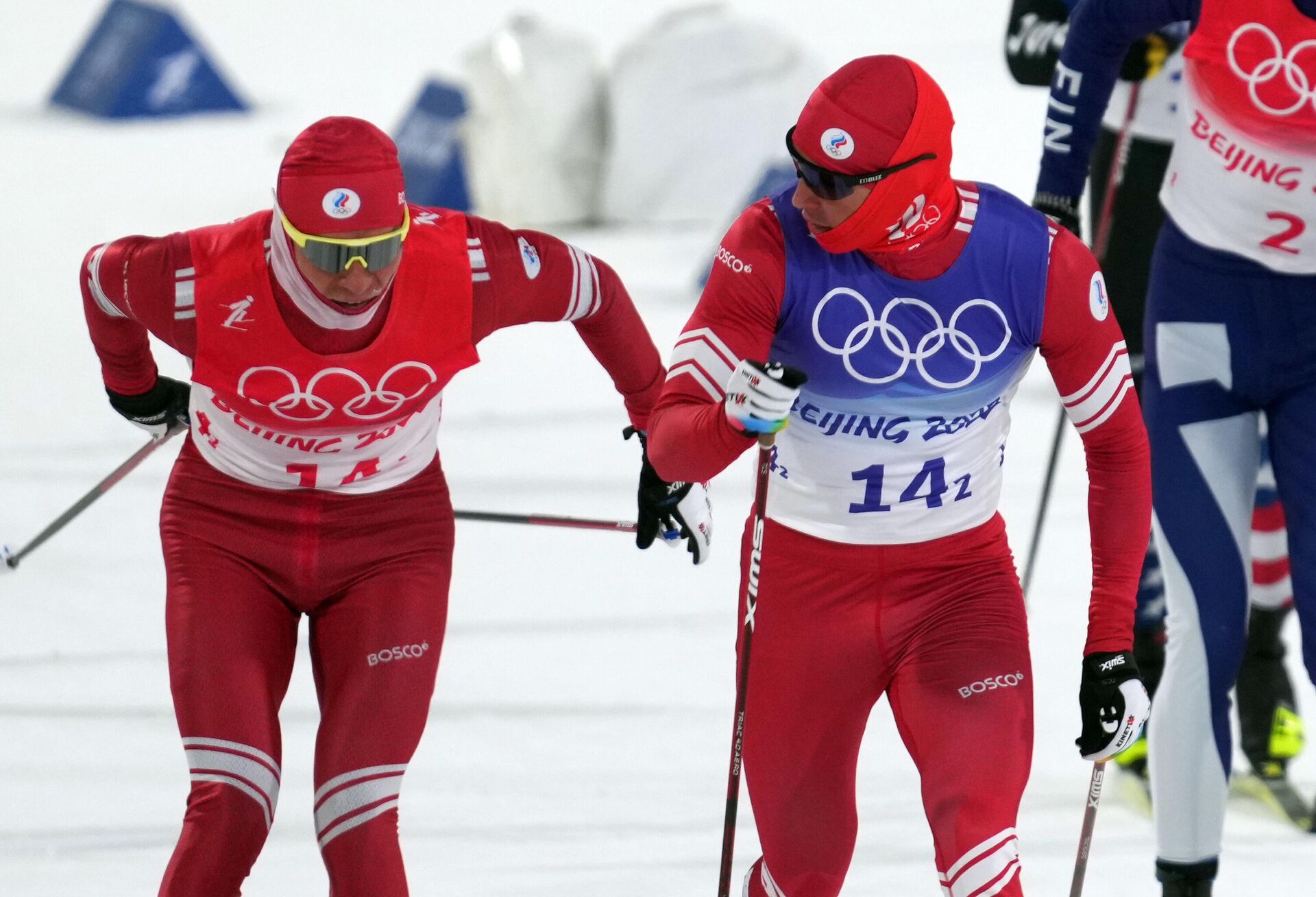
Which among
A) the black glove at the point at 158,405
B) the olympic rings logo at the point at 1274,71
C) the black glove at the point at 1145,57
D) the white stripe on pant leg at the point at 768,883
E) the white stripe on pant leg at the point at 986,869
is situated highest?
the olympic rings logo at the point at 1274,71

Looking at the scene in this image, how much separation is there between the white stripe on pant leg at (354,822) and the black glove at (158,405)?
108cm

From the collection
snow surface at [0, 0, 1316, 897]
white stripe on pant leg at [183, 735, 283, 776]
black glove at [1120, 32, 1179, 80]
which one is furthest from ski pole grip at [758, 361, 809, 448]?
black glove at [1120, 32, 1179, 80]

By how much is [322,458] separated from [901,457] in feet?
3.48

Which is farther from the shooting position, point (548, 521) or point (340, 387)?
point (548, 521)

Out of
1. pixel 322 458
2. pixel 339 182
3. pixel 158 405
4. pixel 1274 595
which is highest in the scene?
pixel 339 182

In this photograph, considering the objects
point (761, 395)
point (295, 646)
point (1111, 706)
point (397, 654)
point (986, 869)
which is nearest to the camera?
point (761, 395)

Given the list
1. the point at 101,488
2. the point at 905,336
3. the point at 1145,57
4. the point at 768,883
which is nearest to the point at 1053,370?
the point at 905,336

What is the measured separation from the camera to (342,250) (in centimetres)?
320

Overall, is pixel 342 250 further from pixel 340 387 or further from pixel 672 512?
pixel 672 512

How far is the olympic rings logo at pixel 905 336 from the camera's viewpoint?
311 centimetres

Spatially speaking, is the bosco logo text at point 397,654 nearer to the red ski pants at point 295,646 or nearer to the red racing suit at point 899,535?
the red ski pants at point 295,646

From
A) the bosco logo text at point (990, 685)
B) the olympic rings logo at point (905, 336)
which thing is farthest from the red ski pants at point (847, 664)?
the olympic rings logo at point (905, 336)

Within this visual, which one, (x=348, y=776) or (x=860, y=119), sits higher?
(x=860, y=119)

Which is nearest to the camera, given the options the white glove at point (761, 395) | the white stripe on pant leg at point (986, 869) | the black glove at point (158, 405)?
the white glove at point (761, 395)
